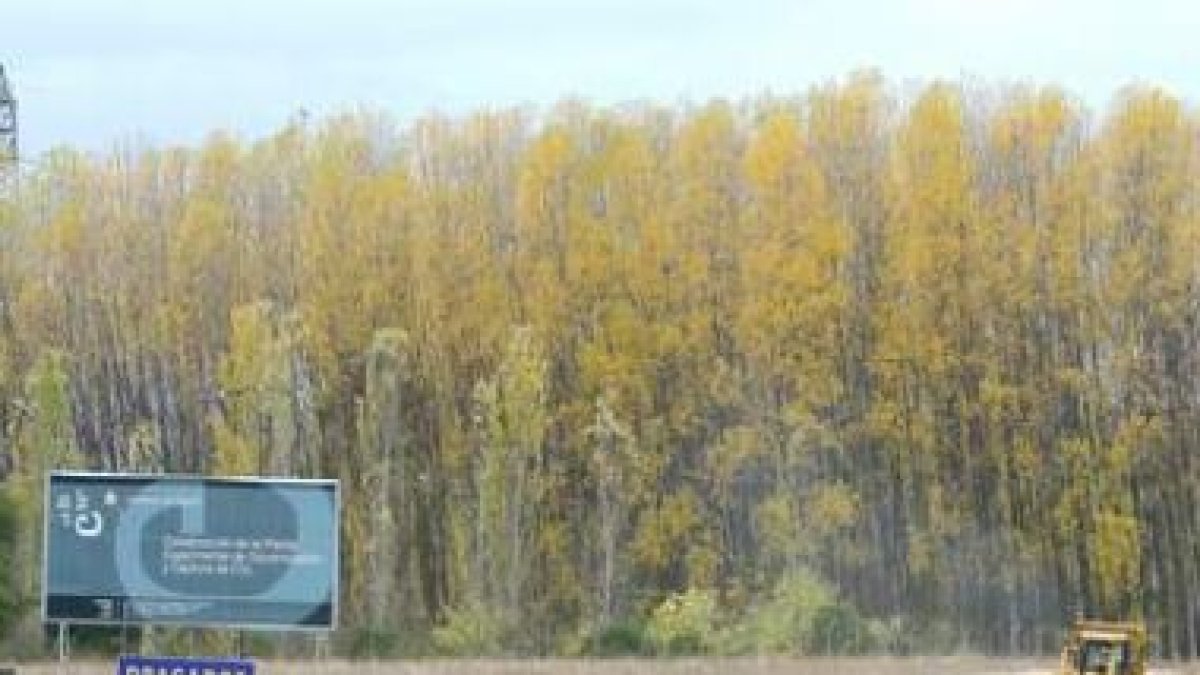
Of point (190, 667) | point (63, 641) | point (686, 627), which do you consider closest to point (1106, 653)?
point (686, 627)

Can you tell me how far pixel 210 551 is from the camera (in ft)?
69.9

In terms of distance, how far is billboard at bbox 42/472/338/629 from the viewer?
21.2 meters

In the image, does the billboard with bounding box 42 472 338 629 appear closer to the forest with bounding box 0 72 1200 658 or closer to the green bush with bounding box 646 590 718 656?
the green bush with bounding box 646 590 718 656

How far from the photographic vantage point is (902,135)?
1896 inches

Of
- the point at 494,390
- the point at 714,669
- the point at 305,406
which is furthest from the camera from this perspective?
the point at 305,406

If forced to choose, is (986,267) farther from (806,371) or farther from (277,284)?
(277,284)

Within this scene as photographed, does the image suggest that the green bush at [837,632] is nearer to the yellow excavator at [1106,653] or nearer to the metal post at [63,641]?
the yellow excavator at [1106,653]

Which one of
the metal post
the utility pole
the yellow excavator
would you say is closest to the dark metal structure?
the utility pole

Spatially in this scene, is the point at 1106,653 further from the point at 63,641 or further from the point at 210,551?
the point at 210,551

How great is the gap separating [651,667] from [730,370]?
47.9ft

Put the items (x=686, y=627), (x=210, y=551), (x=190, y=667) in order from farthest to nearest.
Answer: (x=686, y=627) < (x=210, y=551) < (x=190, y=667)

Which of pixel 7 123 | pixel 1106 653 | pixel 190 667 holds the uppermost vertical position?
pixel 7 123

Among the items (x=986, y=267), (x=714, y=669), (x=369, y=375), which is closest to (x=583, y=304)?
(x=369, y=375)

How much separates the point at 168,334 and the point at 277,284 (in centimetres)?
258
